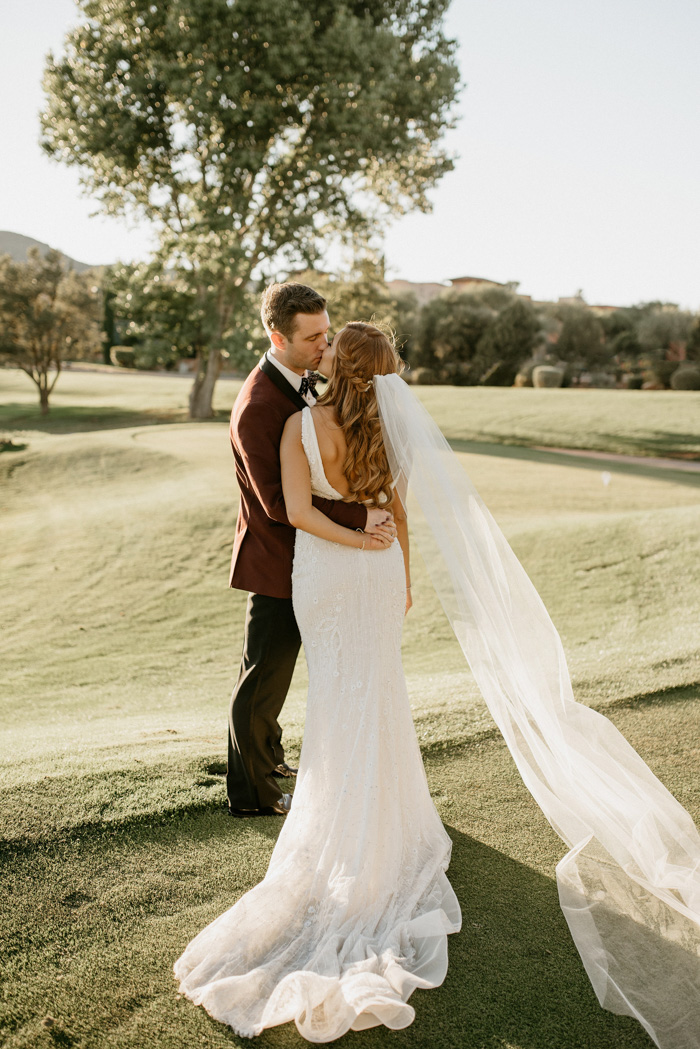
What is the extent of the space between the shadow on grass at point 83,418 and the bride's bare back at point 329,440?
987 inches

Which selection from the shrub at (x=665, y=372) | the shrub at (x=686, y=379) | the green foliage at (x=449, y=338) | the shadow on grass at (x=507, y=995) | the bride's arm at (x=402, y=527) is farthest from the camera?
the green foliage at (x=449, y=338)

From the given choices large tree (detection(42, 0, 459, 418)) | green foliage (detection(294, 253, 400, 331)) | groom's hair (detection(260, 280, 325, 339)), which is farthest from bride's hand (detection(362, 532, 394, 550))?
green foliage (detection(294, 253, 400, 331))

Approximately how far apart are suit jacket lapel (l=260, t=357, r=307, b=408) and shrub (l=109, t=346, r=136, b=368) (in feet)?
184

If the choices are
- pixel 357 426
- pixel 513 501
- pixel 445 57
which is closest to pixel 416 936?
pixel 357 426

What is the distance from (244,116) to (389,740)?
23.4 meters

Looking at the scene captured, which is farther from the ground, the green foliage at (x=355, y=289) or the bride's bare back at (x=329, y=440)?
the green foliage at (x=355, y=289)

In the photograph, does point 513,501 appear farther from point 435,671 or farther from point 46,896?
point 46,896

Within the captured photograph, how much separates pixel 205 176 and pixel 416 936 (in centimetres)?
2643

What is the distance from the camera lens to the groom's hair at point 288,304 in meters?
3.41

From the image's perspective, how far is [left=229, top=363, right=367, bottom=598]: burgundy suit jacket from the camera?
134 inches

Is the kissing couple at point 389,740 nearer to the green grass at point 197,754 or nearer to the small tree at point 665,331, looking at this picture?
the green grass at point 197,754

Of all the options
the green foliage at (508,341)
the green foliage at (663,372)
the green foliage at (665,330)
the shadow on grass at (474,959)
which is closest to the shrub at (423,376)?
the green foliage at (508,341)

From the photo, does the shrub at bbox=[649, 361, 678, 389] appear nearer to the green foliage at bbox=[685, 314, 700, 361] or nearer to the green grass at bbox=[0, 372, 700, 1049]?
the green foliage at bbox=[685, 314, 700, 361]

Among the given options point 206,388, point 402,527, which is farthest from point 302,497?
point 206,388
